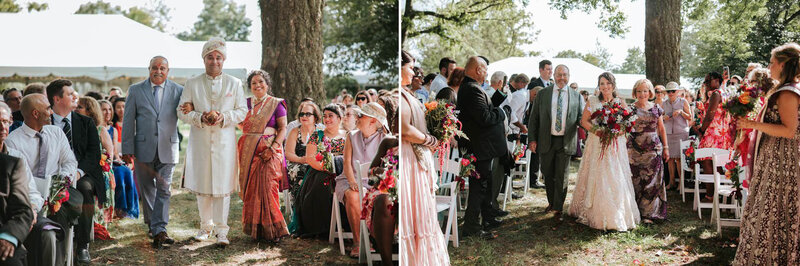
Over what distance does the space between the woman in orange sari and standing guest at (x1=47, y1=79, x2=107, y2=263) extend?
40 centimetres

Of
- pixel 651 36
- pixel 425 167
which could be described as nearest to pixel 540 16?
pixel 651 36

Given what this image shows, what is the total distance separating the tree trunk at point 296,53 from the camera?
1636 mm

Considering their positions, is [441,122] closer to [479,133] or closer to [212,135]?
[479,133]

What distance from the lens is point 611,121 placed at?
202 inches

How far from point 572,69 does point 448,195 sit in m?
1.12

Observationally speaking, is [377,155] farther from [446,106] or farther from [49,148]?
[49,148]

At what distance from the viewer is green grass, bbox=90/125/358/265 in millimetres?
1686

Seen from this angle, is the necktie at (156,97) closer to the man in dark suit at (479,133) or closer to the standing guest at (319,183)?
the standing guest at (319,183)

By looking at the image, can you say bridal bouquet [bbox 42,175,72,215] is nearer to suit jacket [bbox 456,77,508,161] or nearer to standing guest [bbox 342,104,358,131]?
standing guest [bbox 342,104,358,131]

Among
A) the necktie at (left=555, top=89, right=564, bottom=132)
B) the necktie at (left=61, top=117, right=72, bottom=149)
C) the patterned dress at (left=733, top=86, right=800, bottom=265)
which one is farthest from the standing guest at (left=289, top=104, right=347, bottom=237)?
the patterned dress at (left=733, top=86, right=800, bottom=265)

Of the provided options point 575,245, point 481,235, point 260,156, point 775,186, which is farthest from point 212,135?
point 775,186

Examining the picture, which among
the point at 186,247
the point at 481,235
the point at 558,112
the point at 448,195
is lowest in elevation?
the point at 481,235

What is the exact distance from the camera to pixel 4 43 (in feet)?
4.93

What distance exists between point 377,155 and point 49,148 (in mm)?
926
